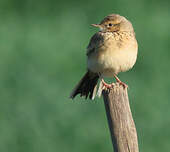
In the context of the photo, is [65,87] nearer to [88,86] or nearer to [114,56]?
[88,86]

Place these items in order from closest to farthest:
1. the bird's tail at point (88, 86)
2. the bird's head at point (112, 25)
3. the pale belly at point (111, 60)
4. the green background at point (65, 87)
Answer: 1. the pale belly at point (111, 60)
2. the bird's head at point (112, 25)
3. the bird's tail at point (88, 86)
4. the green background at point (65, 87)

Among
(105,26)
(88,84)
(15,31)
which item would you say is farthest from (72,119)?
(15,31)

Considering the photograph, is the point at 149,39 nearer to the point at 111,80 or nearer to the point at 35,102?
the point at 111,80

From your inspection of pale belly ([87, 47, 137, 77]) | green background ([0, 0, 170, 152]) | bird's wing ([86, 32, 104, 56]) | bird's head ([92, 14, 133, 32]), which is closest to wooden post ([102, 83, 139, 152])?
pale belly ([87, 47, 137, 77])

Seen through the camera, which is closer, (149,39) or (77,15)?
(149,39)

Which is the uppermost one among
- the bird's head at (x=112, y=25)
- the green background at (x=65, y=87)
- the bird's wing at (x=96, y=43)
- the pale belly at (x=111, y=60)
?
the bird's head at (x=112, y=25)

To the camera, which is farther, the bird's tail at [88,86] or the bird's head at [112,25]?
the bird's tail at [88,86]

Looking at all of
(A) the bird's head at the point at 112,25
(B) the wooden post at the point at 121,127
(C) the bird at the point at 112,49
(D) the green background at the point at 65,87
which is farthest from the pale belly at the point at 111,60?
(D) the green background at the point at 65,87

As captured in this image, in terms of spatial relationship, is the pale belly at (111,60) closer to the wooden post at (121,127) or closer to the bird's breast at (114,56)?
the bird's breast at (114,56)
